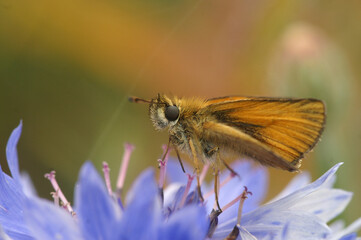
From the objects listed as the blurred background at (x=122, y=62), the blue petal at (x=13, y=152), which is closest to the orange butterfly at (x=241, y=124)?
the blue petal at (x=13, y=152)

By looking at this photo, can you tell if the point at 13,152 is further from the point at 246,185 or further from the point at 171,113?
the point at 246,185

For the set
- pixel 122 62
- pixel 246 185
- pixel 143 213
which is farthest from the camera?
pixel 122 62

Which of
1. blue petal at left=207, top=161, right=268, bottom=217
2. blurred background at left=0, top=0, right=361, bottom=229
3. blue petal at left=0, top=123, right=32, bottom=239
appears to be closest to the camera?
blue petal at left=0, top=123, right=32, bottom=239

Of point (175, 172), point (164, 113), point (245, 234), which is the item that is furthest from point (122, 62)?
point (245, 234)

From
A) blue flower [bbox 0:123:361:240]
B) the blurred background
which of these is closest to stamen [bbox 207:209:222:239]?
blue flower [bbox 0:123:361:240]

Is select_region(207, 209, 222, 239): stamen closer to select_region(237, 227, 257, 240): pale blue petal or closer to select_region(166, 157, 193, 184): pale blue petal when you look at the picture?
select_region(237, 227, 257, 240): pale blue petal

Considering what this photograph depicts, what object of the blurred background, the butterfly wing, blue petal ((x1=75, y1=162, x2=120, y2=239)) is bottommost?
blue petal ((x1=75, y1=162, x2=120, y2=239))

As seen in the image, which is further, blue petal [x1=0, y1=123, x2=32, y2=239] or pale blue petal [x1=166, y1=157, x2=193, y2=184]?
pale blue petal [x1=166, y1=157, x2=193, y2=184]
